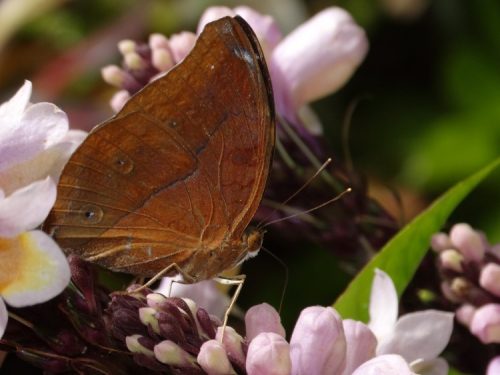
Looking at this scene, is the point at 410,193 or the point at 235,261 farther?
the point at 410,193

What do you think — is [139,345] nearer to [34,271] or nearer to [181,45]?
[34,271]

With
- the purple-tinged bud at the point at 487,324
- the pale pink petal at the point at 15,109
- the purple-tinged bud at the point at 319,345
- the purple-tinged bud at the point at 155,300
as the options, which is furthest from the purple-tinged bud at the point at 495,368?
the pale pink petal at the point at 15,109

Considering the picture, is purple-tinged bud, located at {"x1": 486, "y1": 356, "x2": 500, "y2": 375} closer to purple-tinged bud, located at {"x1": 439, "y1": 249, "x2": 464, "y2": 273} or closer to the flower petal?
purple-tinged bud, located at {"x1": 439, "y1": 249, "x2": 464, "y2": 273}

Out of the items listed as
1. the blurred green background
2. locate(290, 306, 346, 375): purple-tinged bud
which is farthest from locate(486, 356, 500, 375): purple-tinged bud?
the blurred green background

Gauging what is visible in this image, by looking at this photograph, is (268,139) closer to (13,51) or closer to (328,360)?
(328,360)

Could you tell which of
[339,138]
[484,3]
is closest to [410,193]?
[339,138]

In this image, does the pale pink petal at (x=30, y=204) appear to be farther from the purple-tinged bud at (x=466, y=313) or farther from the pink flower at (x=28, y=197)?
the purple-tinged bud at (x=466, y=313)
